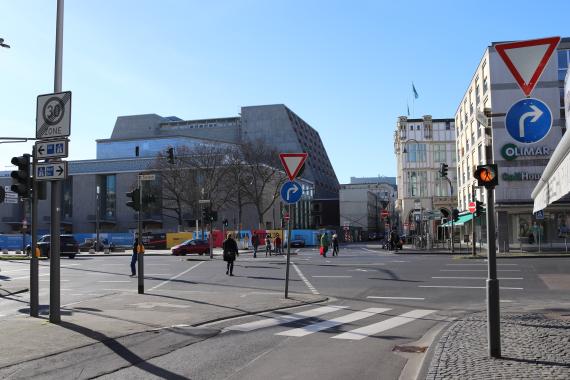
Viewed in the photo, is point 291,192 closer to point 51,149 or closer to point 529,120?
point 51,149

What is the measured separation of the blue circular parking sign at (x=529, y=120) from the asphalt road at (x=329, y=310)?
3.38m

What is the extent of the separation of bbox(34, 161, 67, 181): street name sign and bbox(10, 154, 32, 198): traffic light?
1486 mm

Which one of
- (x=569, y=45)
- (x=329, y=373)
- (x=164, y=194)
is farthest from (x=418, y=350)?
(x=164, y=194)

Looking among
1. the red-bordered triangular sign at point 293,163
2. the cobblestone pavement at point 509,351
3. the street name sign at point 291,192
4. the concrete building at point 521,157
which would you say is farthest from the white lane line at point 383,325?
the concrete building at point 521,157

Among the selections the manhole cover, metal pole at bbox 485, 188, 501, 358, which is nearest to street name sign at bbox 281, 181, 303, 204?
Answer: the manhole cover

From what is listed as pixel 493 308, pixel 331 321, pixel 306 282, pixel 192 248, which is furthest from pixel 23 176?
pixel 192 248

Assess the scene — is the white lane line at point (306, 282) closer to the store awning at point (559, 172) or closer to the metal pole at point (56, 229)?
the metal pole at point (56, 229)

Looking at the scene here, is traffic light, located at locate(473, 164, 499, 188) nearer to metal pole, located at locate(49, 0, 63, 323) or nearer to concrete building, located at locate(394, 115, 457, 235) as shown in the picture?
metal pole, located at locate(49, 0, 63, 323)

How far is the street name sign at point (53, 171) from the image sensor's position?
10633 mm

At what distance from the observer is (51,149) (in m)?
10.6

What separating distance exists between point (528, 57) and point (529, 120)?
2.70 feet

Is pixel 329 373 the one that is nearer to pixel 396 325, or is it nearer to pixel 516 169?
pixel 396 325

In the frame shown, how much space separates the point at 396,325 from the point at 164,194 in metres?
64.0

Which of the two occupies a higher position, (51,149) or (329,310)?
(51,149)
